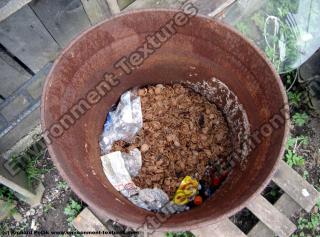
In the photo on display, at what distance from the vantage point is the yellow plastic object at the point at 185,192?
5.68 ft

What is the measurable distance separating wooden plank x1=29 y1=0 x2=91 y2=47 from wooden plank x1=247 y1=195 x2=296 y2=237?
1342 mm

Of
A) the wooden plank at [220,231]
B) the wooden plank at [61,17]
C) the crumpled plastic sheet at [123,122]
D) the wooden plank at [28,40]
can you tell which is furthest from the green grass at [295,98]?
the wooden plank at [28,40]

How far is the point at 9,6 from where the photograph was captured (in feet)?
4.55

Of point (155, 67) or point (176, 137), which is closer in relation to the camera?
point (155, 67)

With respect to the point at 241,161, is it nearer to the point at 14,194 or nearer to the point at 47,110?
the point at 47,110

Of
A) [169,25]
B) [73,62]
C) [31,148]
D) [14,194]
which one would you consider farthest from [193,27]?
[14,194]

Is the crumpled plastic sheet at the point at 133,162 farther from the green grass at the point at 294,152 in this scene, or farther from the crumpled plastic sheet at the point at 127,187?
the green grass at the point at 294,152

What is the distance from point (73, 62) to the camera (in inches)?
56.3

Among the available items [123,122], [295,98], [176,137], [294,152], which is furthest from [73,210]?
[295,98]

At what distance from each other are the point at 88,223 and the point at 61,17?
109 centimetres

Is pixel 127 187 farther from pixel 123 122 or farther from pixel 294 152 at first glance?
pixel 294 152

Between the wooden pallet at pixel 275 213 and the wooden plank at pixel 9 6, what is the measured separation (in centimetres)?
107

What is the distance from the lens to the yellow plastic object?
1.73 m

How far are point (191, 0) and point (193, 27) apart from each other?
69 cm
